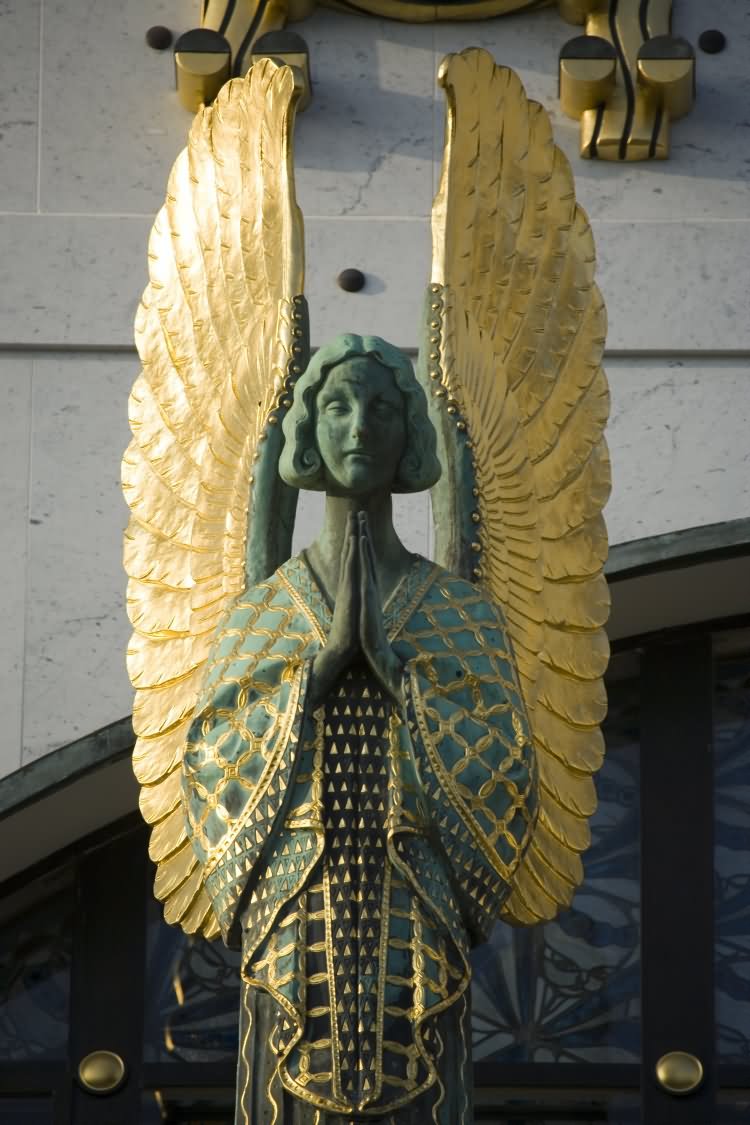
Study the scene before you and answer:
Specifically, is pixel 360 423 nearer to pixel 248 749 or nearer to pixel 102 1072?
pixel 248 749

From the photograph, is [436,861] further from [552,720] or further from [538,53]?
[538,53]

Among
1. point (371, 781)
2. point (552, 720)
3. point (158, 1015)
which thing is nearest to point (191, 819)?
point (371, 781)

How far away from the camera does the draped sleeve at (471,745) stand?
6.68 metres

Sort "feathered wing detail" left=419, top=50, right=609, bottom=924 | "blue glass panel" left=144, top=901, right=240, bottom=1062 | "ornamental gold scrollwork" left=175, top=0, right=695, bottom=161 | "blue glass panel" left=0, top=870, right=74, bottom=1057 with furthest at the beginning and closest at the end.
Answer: "blue glass panel" left=0, top=870, right=74, bottom=1057 < "blue glass panel" left=144, top=901, right=240, bottom=1062 < "ornamental gold scrollwork" left=175, top=0, right=695, bottom=161 < "feathered wing detail" left=419, top=50, right=609, bottom=924

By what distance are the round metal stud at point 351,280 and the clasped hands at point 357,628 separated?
3038 millimetres

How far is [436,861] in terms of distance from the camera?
670 centimetres

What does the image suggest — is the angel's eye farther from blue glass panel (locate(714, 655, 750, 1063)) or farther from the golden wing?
blue glass panel (locate(714, 655, 750, 1063))

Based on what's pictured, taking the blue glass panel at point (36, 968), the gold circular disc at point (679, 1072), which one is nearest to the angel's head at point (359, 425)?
the gold circular disc at point (679, 1072)

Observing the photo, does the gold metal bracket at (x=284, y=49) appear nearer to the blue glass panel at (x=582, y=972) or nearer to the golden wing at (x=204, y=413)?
the golden wing at (x=204, y=413)

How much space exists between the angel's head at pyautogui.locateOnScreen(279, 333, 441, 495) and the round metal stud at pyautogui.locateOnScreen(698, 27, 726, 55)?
326 cm

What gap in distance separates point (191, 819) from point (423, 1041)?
65cm

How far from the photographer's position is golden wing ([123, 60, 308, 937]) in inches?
289

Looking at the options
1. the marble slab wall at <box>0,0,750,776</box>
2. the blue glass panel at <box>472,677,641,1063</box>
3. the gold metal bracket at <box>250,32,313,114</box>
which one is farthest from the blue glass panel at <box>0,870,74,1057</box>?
the gold metal bracket at <box>250,32,313,114</box>

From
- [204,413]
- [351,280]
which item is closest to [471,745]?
[204,413]
